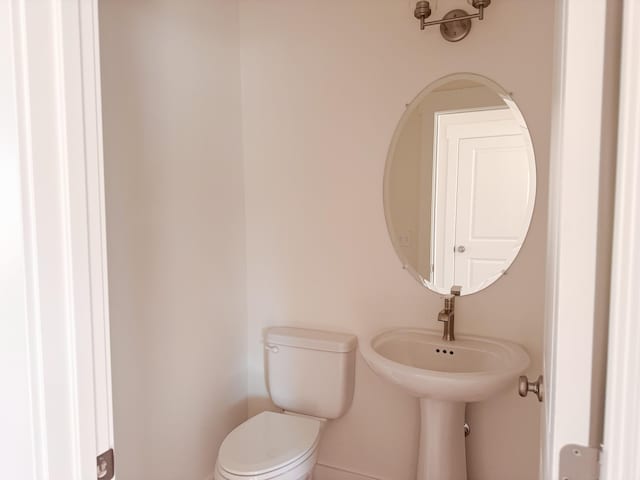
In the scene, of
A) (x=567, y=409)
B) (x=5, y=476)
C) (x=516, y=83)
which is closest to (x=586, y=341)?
(x=567, y=409)

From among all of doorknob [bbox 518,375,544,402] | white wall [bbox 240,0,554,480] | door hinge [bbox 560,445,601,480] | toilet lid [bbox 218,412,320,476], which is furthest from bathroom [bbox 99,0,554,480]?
door hinge [bbox 560,445,601,480]

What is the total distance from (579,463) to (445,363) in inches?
46.7

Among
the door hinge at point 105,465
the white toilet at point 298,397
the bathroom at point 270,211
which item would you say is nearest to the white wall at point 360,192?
the bathroom at point 270,211

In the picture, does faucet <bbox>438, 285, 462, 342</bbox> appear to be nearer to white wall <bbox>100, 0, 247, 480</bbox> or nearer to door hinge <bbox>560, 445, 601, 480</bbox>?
white wall <bbox>100, 0, 247, 480</bbox>

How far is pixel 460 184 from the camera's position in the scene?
5.72ft

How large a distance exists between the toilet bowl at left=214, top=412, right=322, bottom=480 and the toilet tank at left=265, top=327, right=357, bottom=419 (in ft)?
0.39

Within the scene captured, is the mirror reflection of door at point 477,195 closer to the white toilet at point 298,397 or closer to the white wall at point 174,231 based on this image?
the white toilet at point 298,397

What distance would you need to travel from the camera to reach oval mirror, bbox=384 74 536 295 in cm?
165

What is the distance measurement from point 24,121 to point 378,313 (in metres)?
1.56

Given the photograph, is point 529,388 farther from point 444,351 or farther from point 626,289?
point 444,351

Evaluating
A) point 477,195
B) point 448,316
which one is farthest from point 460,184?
point 448,316

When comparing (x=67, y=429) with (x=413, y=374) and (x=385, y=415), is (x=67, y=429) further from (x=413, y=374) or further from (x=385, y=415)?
(x=385, y=415)

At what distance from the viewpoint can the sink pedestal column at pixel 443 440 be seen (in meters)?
1.62

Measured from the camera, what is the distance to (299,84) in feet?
6.56
